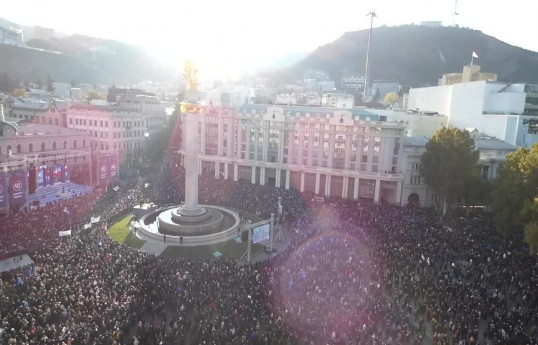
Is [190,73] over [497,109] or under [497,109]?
over

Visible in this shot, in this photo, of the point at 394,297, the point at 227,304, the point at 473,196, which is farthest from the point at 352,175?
the point at 227,304

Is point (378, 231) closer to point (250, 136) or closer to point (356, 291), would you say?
point (356, 291)

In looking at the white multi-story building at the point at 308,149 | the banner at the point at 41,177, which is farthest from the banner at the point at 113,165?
the white multi-story building at the point at 308,149

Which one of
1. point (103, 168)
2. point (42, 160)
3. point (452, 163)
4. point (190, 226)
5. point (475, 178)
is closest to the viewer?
point (190, 226)

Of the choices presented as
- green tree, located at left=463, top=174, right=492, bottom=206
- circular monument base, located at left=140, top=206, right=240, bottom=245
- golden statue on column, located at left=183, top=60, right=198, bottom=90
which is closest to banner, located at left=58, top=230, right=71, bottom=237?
circular monument base, located at left=140, top=206, right=240, bottom=245

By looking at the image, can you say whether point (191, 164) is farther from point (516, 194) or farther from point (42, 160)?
point (516, 194)

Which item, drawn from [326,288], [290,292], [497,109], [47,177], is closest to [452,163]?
[497,109]

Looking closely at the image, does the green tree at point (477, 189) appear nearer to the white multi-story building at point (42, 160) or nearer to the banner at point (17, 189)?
the white multi-story building at point (42, 160)
